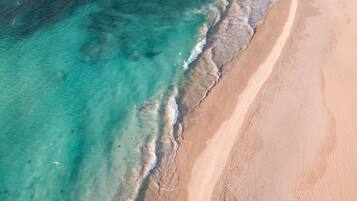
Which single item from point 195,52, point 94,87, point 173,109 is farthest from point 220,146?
point 94,87

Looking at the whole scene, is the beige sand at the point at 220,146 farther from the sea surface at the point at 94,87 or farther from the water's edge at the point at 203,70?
the sea surface at the point at 94,87

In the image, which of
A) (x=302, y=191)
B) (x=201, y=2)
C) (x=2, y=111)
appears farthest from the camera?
(x=201, y=2)

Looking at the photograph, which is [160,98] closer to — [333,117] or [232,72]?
[232,72]

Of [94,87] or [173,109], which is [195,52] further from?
[94,87]

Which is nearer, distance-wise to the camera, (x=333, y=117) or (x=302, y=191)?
(x=302, y=191)

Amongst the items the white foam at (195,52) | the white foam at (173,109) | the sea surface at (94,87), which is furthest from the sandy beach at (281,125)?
the white foam at (195,52)

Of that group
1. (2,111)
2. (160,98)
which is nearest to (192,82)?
(160,98)

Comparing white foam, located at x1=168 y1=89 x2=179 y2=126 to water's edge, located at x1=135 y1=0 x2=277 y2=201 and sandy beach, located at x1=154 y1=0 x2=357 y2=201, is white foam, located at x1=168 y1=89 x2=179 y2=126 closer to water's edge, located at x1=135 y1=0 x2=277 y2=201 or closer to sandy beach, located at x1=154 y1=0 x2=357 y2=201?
water's edge, located at x1=135 y1=0 x2=277 y2=201

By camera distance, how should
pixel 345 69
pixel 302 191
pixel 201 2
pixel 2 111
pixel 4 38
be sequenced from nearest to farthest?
pixel 302 191
pixel 2 111
pixel 345 69
pixel 4 38
pixel 201 2
